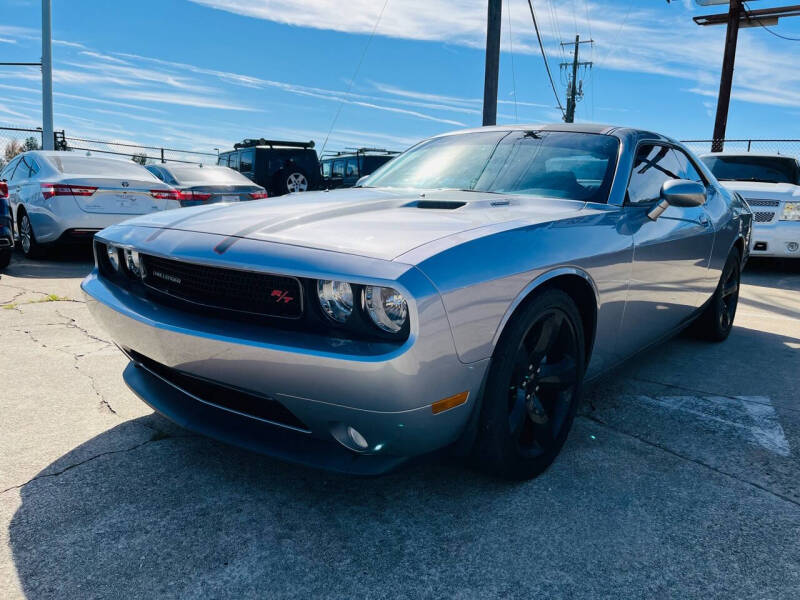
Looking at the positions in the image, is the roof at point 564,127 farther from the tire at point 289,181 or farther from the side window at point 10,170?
the tire at point 289,181

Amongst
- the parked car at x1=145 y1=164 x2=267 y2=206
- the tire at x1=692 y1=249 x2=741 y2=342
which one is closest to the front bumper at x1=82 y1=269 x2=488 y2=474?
the tire at x1=692 y1=249 x2=741 y2=342

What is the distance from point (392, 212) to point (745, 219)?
11.8ft

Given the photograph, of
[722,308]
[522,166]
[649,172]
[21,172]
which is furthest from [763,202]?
[21,172]

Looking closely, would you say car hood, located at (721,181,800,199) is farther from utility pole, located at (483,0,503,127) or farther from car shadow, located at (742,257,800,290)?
utility pole, located at (483,0,503,127)

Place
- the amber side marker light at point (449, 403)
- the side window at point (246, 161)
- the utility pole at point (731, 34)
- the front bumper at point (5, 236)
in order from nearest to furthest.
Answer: the amber side marker light at point (449, 403) < the front bumper at point (5, 236) < the side window at point (246, 161) < the utility pole at point (731, 34)

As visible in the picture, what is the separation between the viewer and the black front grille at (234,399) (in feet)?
6.80

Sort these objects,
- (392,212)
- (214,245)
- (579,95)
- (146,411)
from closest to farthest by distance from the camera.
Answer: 1. (214,245)
2. (392,212)
3. (146,411)
4. (579,95)

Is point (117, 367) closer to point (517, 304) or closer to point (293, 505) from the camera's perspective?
point (293, 505)

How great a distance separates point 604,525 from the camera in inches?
85.5

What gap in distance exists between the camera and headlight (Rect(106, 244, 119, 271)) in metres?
2.71

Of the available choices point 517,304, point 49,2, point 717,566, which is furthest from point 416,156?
point 49,2

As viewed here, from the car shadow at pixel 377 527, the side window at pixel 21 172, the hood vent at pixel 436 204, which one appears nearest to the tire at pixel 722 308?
the car shadow at pixel 377 527

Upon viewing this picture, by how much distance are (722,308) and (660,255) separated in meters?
1.86

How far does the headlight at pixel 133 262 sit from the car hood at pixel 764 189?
8.10 meters
